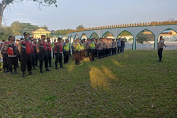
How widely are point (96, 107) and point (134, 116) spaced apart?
3.15 ft

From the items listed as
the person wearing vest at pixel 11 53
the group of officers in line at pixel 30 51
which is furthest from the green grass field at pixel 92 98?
the person wearing vest at pixel 11 53

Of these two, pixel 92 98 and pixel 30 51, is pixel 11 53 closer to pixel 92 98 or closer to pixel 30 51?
pixel 30 51

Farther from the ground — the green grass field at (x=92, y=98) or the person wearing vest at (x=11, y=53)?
the person wearing vest at (x=11, y=53)

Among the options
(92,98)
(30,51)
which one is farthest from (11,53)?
(92,98)

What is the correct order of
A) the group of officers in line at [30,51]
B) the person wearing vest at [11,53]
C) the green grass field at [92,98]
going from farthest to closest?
the person wearing vest at [11,53], the group of officers in line at [30,51], the green grass field at [92,98]

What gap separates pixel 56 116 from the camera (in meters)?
3.59

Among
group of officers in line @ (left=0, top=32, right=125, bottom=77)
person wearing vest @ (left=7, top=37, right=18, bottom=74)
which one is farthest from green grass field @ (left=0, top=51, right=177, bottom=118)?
person wearing vest @ (left=7, top=37, right=18, bottom=74)

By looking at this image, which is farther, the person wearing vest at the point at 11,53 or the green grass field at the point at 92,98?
the person wearing vest at the point at 11,53

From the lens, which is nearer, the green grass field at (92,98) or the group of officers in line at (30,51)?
the green grass field at (92,98)

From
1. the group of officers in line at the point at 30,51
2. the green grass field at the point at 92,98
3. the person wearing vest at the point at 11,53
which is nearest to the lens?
the green grass field at the point at 92,98

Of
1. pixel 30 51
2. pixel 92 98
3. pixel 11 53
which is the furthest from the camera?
pixel 11 53

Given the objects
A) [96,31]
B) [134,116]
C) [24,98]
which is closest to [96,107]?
[134,116]

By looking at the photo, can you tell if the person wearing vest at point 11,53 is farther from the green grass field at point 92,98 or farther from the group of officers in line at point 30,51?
the green grass field at point 92,98

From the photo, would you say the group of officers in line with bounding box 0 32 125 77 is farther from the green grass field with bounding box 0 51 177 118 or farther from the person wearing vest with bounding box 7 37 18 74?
the green grass field with bounding box 0 51 177 118
